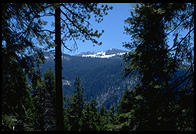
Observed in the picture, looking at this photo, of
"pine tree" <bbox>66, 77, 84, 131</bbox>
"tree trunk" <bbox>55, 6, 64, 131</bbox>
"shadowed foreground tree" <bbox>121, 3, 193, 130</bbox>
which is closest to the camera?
"shadowed foreground tree" <bbox>121, 3, 193, 130</bbox>

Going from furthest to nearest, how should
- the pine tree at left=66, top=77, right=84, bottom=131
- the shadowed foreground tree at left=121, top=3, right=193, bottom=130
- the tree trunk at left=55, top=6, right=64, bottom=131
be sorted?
the pine tree at left=66, top=77, right=84, bottom=131 < the tree trunk at left=55, top=6, right=64, bottom=131 < the shadowed foreground tree at left=121, top=3, right=193, bottom=130

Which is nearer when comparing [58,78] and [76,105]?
[58,78]

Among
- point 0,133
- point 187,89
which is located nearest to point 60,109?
point 0,133

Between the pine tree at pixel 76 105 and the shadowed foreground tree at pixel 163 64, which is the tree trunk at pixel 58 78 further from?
the pine tree at pixel 76 105

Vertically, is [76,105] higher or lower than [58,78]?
lower

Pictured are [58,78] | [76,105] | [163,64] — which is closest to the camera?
[163,64]

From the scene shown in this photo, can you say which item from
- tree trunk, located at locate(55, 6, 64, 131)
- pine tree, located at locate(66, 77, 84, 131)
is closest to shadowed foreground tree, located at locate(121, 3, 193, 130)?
tree trunk, located at locate(55, 6, 64, 131)

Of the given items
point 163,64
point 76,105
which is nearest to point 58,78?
point 163,64

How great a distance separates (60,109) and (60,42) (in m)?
2.57

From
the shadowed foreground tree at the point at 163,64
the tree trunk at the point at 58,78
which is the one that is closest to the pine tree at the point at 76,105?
the tree trunk at the point at 58,78

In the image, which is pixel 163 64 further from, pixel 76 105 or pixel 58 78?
pixel 76 105

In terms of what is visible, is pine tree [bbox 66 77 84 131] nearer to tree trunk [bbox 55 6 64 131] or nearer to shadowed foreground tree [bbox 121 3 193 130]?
tree trunk [bbox 55 6 64 131]

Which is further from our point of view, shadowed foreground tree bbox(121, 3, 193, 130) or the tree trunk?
the tree trunk

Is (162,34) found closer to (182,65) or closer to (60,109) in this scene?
(182,65)
